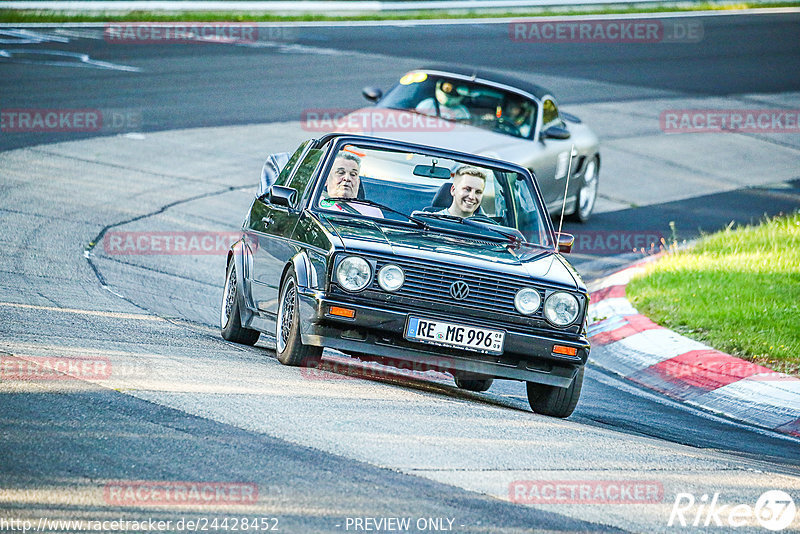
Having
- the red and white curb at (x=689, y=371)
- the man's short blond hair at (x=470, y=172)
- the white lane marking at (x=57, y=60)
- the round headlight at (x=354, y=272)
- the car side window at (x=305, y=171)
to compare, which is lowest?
the red and white curb at (x=689, y=371)

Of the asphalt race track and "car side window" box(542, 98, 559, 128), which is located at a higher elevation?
"car side window" box(542, 98, 559, 128)

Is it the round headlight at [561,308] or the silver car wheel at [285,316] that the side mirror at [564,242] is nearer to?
the round headlight at [561,308]

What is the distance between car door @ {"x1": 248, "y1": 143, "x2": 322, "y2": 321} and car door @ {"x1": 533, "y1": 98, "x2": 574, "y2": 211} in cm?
507

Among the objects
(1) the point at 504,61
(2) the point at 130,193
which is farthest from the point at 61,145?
(1) the point at 504,61

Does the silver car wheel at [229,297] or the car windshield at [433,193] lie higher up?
the car windshield at [433,193]

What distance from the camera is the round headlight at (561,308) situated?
720cm

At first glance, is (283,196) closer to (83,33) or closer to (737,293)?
(737,293)

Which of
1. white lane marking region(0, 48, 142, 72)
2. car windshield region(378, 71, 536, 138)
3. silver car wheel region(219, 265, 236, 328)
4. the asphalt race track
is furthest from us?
white lane marking region(0, 48, 142, 72)

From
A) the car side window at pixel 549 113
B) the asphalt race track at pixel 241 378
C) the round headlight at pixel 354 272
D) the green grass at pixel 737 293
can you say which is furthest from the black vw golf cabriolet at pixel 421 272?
the car side window at pixel 549 113

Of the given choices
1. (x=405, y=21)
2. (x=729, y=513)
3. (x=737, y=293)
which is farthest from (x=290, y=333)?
(x=405, y=21)

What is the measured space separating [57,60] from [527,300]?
16245mm

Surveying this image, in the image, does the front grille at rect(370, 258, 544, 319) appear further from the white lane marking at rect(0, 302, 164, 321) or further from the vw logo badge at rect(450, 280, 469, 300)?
the white lane marking at rect(0, 302, 164, 321)

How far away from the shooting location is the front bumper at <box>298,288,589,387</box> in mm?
6969

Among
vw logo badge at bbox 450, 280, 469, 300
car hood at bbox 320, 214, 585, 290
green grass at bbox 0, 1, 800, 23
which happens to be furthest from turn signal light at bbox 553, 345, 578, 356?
green grass at bbox 0, 1, 800, 23
